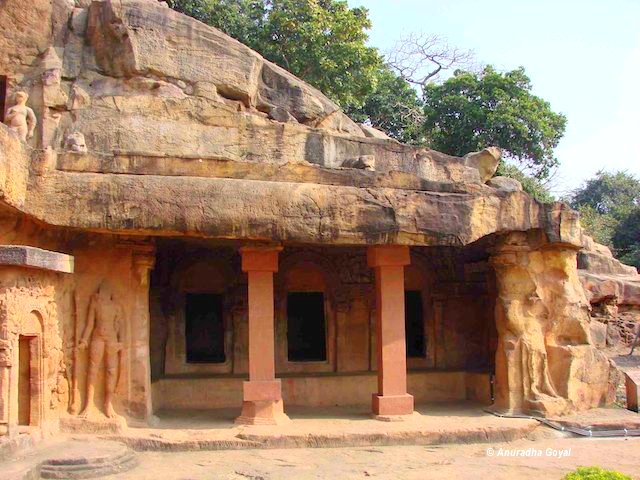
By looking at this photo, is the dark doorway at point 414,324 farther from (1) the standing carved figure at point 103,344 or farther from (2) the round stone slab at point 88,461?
(2) the round stone slab at point 88,461

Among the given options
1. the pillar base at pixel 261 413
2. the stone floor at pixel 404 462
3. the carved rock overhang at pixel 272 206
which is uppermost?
the carved rock overhang at pixel 272 206

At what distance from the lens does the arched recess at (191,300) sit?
44.0ft

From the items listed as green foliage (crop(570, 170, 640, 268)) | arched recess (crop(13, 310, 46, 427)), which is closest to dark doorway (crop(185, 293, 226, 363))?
arched recess (crop(13, 310, 46, 427))

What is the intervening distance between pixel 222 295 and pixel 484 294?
5091mm

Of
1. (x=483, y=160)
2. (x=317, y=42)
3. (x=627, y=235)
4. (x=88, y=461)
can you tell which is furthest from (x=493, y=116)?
(x=88, y=461)

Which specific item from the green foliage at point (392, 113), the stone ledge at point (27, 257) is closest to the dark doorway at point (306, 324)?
the stone ledge at point (27, 257)

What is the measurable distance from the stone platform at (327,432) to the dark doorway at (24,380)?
3.90 ft

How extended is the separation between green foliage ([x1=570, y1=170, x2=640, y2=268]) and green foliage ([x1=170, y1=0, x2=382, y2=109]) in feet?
36.7

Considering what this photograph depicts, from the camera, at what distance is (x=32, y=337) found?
9141 mm

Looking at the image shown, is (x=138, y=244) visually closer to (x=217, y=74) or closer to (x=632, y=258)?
(x=217, y=74)

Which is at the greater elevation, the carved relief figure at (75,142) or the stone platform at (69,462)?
the carved relief figure at (75,142)

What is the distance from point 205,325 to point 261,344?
3586mm

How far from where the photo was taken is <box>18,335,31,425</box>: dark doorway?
9.05 metres

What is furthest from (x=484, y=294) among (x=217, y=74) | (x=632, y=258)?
(x=632, y=258)
